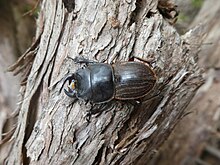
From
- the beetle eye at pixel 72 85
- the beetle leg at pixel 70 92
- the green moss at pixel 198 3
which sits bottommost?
the beetle leg at pixel 70 92

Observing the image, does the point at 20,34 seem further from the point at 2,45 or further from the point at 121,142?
the point at 121,142

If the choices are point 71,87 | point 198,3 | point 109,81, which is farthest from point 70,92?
point 198,3

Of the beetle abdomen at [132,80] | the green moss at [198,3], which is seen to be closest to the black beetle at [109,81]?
the beetle abdomen at [132,80]

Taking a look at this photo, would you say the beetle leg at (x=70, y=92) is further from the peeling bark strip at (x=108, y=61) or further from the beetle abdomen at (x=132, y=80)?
the beetle abdomen at (x=132, y=80)

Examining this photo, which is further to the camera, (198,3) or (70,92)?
(198,3)

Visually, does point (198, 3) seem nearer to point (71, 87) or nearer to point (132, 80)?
point (132, 80)

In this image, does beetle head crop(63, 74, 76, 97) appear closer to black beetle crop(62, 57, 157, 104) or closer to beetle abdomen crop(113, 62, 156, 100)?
black beetle crop(62, 57, 157, 104)
